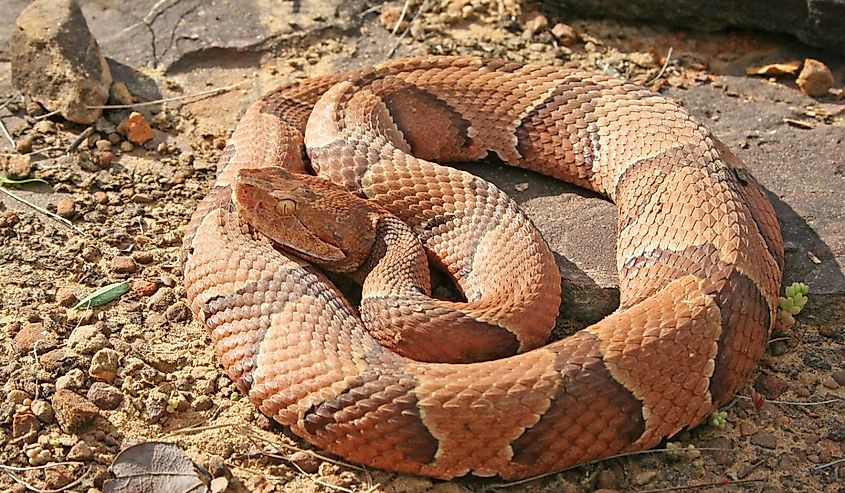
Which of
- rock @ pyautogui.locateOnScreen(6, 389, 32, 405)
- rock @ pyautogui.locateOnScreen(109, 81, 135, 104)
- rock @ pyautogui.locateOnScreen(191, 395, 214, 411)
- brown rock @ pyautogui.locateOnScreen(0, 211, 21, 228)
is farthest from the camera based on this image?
rock @ pyautogui.locateOnScreen(109, 81, 135, 104)

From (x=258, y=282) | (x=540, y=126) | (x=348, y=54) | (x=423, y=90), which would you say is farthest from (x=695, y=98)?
(x=258, y=282)

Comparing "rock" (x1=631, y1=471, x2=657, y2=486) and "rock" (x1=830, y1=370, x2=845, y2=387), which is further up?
"rock" (x1=830, y1=370, x2=845, y2=387)

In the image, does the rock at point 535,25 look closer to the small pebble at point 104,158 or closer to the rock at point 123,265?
the small pebble at point 104,158

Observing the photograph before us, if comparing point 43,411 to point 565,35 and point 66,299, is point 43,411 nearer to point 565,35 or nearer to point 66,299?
point 66,299

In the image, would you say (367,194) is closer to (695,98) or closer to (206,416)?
(206,416)

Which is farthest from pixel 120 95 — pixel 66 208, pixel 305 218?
pixel 305 218

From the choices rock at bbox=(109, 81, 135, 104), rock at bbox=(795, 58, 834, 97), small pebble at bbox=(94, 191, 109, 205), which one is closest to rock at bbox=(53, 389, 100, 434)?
small pebble at bbox=(94, 191, 109, 205)

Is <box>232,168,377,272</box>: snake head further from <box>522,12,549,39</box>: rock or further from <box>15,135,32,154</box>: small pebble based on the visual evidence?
<box>522,12,549,39</box>: rock
